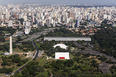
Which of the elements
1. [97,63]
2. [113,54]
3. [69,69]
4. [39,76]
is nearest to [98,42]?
[113,54]

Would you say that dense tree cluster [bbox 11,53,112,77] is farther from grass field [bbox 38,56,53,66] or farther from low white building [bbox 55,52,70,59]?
low white building [bbox 55,52,70,59]

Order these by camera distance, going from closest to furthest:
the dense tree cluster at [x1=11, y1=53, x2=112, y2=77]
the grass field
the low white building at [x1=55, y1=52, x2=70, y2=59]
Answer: the dense tree cluster at [x1=11, y1=53, x2=112, y2=77]
the grass field
the low white building at [x1=55, y1=52, x2=70, y2=59]

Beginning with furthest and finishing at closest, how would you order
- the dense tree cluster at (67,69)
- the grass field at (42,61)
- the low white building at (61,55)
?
the low white building at (61,55) → the grass field at (42,61) → the dense tree cluster at (67,69)

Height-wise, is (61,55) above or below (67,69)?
above

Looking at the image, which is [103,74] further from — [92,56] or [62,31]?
[62,31]

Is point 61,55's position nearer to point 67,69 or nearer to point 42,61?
point 42,61

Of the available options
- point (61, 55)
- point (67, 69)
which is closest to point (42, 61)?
point (61, 55)

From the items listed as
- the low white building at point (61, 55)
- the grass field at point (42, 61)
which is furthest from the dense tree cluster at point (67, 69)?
the low white building at point (61, 55)

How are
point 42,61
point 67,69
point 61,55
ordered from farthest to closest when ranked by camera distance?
point 61,55
point 42,61
point 67,69

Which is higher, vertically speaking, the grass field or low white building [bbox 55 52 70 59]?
low white building [bbox 55 52 70 59]

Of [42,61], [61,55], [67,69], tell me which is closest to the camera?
[67,69]

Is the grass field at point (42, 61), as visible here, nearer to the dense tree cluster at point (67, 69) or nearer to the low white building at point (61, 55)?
the dense tree cluster at point (67, 69)

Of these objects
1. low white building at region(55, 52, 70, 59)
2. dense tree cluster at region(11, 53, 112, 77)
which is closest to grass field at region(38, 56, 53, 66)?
dense tree cluster at region(11, 53, 112, 77)
